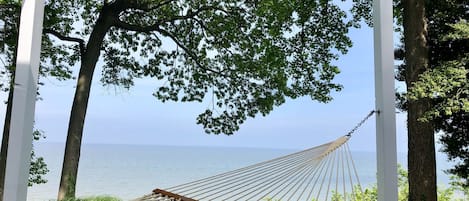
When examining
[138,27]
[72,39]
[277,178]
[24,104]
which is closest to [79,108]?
[72,39]

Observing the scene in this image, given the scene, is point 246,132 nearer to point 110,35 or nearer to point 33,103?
point 110,35

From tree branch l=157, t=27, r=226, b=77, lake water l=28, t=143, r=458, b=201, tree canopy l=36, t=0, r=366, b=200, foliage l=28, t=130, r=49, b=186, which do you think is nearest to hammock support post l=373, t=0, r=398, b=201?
tree canopy l=36, t=0, r=366, b=200

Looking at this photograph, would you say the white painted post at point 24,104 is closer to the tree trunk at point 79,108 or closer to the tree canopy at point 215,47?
the tree trunk at point 79,108

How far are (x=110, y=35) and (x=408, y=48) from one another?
9.90 ft

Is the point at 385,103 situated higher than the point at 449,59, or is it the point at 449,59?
the point at 449,59

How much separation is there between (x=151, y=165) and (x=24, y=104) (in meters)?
3.81

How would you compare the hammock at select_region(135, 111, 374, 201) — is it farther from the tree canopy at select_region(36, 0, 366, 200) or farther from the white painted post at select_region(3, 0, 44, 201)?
the tree canopy at select_region(36, 0, 366, 200)

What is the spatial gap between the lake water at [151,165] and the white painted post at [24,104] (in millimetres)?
2983

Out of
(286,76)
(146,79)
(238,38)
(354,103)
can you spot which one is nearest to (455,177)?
(354,103)

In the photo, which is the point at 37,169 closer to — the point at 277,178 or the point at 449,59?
the point at 277,178

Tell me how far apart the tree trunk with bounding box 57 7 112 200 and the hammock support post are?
129 inches

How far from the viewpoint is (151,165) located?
497cm

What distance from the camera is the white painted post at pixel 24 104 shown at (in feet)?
4.06

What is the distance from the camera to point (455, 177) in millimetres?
3695
